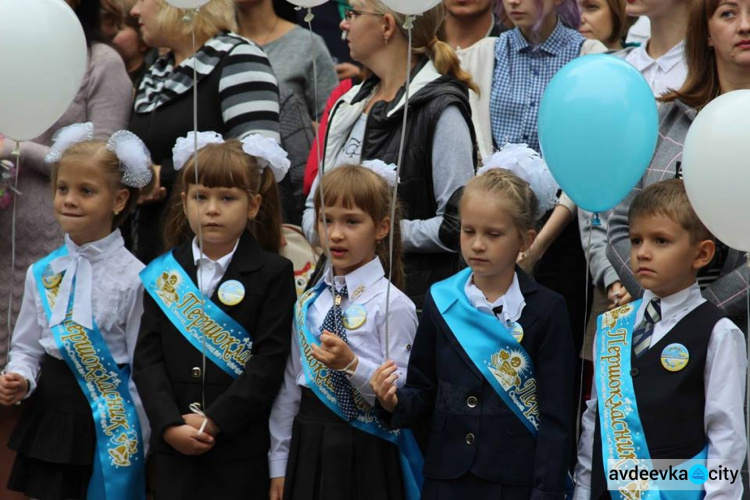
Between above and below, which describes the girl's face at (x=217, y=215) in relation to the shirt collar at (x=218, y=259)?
above

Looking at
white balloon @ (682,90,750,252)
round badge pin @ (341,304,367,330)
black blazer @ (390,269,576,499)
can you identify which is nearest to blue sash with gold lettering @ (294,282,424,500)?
round badge pin @ (341,304,367,330)

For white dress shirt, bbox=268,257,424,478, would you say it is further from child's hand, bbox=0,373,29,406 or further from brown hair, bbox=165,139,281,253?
child's hand, bbox=0,373,29,406

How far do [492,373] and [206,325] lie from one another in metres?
1.10

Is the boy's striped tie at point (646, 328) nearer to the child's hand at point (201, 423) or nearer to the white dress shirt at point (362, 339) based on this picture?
the white dress shirt at point (362, 339)

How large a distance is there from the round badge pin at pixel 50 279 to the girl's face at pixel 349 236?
109 cm

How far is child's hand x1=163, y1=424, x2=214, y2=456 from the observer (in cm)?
445

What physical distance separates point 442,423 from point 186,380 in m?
0.99

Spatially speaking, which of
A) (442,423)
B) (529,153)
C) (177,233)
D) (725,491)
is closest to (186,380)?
(177,233)

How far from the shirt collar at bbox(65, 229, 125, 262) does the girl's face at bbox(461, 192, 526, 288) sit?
1494 millimetres

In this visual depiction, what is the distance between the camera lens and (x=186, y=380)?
4.58 meters

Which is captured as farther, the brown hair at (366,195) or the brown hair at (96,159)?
the brown hair at (96,159)

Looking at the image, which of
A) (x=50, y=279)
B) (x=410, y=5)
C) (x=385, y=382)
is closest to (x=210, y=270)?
(x=50, y=279)

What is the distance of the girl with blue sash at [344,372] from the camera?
4.41 m

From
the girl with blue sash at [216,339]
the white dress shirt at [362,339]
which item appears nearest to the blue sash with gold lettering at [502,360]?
the white dress shirt at [362,339]
